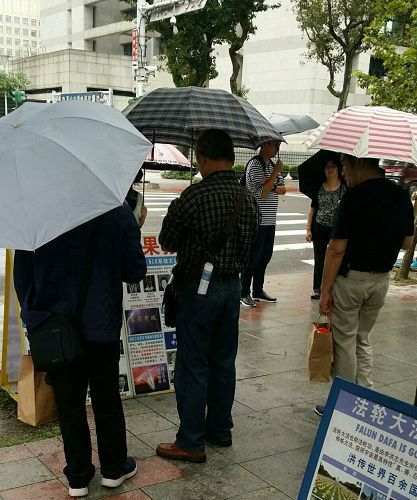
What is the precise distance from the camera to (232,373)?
3969 millimetres

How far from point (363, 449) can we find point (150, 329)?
8.46 feet

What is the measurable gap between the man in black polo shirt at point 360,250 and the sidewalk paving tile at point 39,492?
78.0 inches

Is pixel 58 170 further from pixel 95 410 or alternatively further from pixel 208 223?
pixel 95 410

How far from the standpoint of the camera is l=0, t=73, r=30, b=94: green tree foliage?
4592 centimetres

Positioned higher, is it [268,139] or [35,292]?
[268,139]

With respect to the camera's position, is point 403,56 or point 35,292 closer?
point 35,292

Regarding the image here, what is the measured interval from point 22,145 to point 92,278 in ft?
2.46

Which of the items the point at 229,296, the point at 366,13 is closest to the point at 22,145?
the point at 229,296

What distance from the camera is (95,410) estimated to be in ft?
11.2

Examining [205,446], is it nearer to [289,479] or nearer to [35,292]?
[289,479]

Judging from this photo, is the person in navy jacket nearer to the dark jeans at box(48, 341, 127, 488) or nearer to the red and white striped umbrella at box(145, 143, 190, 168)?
the dark jeans at box(48, 341, 127, 488)

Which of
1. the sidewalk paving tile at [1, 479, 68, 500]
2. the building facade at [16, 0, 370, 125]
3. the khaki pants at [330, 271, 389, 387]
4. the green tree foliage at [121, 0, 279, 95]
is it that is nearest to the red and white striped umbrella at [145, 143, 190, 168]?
the khaki pants at [330, 271, 389, 387]

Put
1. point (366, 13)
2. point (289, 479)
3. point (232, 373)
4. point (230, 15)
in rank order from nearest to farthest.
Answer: point (289, 479)
point (232, 373)
point (230, 15)
point (366, 13)

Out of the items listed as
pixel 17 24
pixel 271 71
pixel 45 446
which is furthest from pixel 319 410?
pixel 17 24
